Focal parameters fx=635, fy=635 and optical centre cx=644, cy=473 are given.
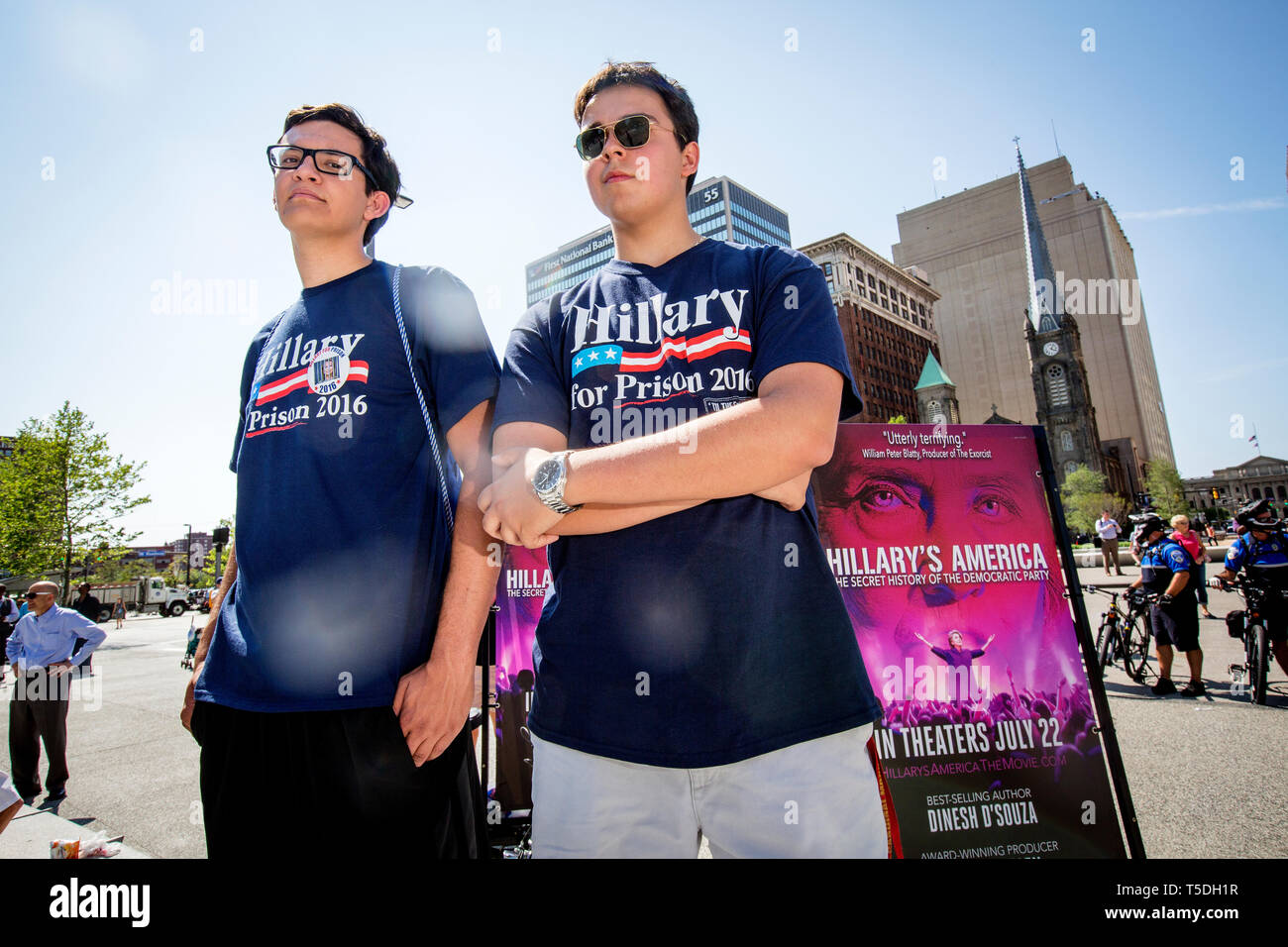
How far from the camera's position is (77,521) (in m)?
27.0

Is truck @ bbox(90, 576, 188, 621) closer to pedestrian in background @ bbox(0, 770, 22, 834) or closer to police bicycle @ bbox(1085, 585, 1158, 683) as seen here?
pedestrian in background @ bbox(0, 770, 22, 834)

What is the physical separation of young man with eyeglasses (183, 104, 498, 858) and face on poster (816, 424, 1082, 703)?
8.56ft

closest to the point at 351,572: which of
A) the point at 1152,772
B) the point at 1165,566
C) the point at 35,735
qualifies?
the point at 1152,772

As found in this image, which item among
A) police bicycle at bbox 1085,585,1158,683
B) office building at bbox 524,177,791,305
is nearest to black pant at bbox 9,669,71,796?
police bicycle at bbox 1085,585,1158,683

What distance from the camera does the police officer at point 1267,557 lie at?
24.3 feet

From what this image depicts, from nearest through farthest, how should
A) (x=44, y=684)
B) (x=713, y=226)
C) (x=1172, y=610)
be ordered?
1. (x=44, y=684)
2. (x=1172, y=610)
3. (x=713, y=226)

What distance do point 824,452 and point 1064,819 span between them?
3.29 metres

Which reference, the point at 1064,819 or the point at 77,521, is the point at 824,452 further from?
the point at 77,521

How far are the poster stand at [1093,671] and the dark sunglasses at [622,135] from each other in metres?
2.89

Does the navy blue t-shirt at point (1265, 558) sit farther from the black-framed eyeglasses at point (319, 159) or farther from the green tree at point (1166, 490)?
the green tree at point (1166, 490)

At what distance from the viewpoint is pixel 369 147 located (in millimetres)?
2156

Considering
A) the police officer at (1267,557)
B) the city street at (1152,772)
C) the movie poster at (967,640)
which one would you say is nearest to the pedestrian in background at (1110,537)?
the city street at (1152,772)

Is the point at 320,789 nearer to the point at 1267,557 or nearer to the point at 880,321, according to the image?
the point at 1267,557

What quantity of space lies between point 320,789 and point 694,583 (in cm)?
101
